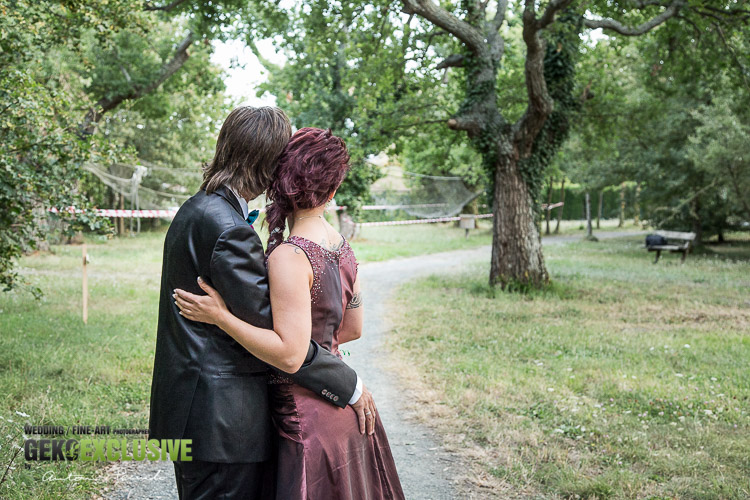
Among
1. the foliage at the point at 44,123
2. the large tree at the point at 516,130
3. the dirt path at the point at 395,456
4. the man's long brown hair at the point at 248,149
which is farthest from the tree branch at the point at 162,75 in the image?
the man's long brown hair at the point at 248,149

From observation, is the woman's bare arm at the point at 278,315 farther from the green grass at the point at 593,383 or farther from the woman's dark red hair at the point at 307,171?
the green grass at the point at 593,383

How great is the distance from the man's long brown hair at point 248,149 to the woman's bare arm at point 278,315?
10.4 inches

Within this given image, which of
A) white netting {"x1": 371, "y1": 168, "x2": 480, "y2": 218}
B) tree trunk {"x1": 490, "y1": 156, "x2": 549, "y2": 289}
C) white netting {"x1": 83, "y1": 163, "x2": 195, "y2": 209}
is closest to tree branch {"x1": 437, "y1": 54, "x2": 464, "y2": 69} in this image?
tree trunk {"x1": 490, "y1": 156, "x2": 549, "y2": 289}

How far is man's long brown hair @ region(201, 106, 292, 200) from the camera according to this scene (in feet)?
6.45

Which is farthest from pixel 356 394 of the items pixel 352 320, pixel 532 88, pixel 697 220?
pixel 697 220

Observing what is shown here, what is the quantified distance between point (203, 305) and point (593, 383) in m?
4.82

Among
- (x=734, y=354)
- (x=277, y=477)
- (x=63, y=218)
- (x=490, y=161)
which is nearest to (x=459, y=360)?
(x=734, y=354)

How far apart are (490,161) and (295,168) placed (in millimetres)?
9905

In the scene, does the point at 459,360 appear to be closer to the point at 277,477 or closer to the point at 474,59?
the point at 277,477

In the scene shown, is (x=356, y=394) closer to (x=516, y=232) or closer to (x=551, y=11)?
(x=551, y=11)

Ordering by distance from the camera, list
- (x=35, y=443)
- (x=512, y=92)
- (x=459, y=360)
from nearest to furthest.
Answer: (x=35, y=443), (x=459, y=360), (x=512, y=92)

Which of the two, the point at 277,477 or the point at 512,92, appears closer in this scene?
the point at 277,477

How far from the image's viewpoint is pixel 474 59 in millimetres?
11617

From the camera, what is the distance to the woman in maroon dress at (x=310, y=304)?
193 cm
